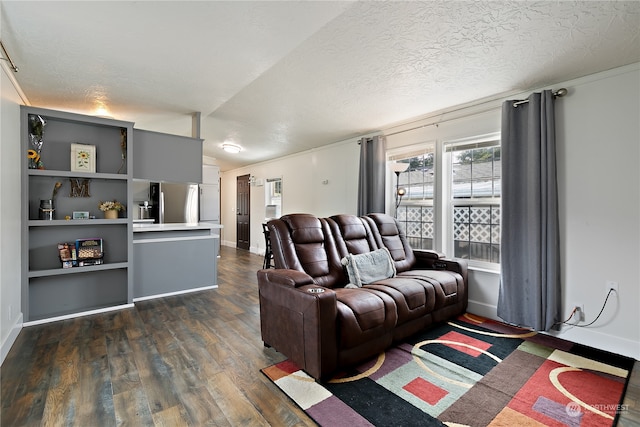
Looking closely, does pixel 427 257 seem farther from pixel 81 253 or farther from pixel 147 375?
pixel 81 253

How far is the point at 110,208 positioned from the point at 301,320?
2.81m

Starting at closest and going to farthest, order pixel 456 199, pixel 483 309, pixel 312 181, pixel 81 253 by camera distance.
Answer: pixel 81 253, pixel 483 309, pixel 456 199, pixel 312 181

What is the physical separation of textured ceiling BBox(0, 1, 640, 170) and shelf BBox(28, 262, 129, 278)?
1934 millimetres

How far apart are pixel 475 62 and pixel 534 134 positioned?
95cm

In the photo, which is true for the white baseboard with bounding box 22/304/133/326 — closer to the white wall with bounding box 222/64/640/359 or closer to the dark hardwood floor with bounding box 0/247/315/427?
the dark hardwood floor with bounding box 0/247/315/427

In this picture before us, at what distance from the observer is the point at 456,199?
370cm

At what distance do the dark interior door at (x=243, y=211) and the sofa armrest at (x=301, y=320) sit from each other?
5.89 metres

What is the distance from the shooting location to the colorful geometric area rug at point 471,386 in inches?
66.8

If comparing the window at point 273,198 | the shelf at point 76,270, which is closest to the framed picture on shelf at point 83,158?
the shelf at point 76,270

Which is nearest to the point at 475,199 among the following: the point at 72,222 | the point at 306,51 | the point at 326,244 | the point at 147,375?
the point at 326,244

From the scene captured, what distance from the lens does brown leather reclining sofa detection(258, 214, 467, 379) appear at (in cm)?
198

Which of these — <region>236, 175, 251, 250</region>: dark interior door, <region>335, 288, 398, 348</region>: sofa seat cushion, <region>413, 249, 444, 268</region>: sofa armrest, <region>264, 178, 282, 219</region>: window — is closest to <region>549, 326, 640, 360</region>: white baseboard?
<region>413, 249, 444, 268</region>: sofa armrest

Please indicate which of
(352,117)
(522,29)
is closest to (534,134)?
(522,29)

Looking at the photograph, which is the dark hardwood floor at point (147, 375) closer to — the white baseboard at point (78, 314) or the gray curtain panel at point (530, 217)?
the white baseboard at point (78, 314)
